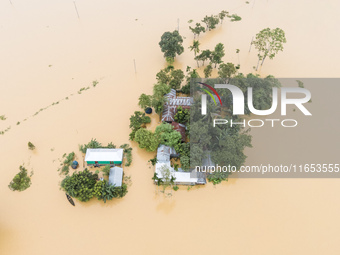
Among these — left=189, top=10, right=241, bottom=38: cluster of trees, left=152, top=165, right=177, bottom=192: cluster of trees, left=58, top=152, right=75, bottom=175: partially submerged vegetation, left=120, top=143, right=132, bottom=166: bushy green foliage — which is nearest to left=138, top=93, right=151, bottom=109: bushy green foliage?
left=120, top=143, right=132, bottom=166: bushy green foliage

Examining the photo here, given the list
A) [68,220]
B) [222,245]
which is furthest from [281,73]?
[68,220]

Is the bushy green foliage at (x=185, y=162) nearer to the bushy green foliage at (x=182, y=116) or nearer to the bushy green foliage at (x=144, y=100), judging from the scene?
the bushy green foliage at (x=182, y=116)

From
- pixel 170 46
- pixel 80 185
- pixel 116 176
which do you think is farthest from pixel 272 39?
pixel 80 185

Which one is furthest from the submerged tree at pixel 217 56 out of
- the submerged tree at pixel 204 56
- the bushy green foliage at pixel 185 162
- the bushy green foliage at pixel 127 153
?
the bushy green foliage at pixel 127 153

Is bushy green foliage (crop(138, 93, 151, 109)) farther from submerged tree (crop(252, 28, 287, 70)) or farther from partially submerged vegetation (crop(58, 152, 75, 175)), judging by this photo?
submerged tree (crop(252, 28, 287, 70))

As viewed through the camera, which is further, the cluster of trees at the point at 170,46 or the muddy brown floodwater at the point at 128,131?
the cluster of trees at the point at 170,46

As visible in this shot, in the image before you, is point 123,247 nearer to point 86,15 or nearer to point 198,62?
point 198,62
